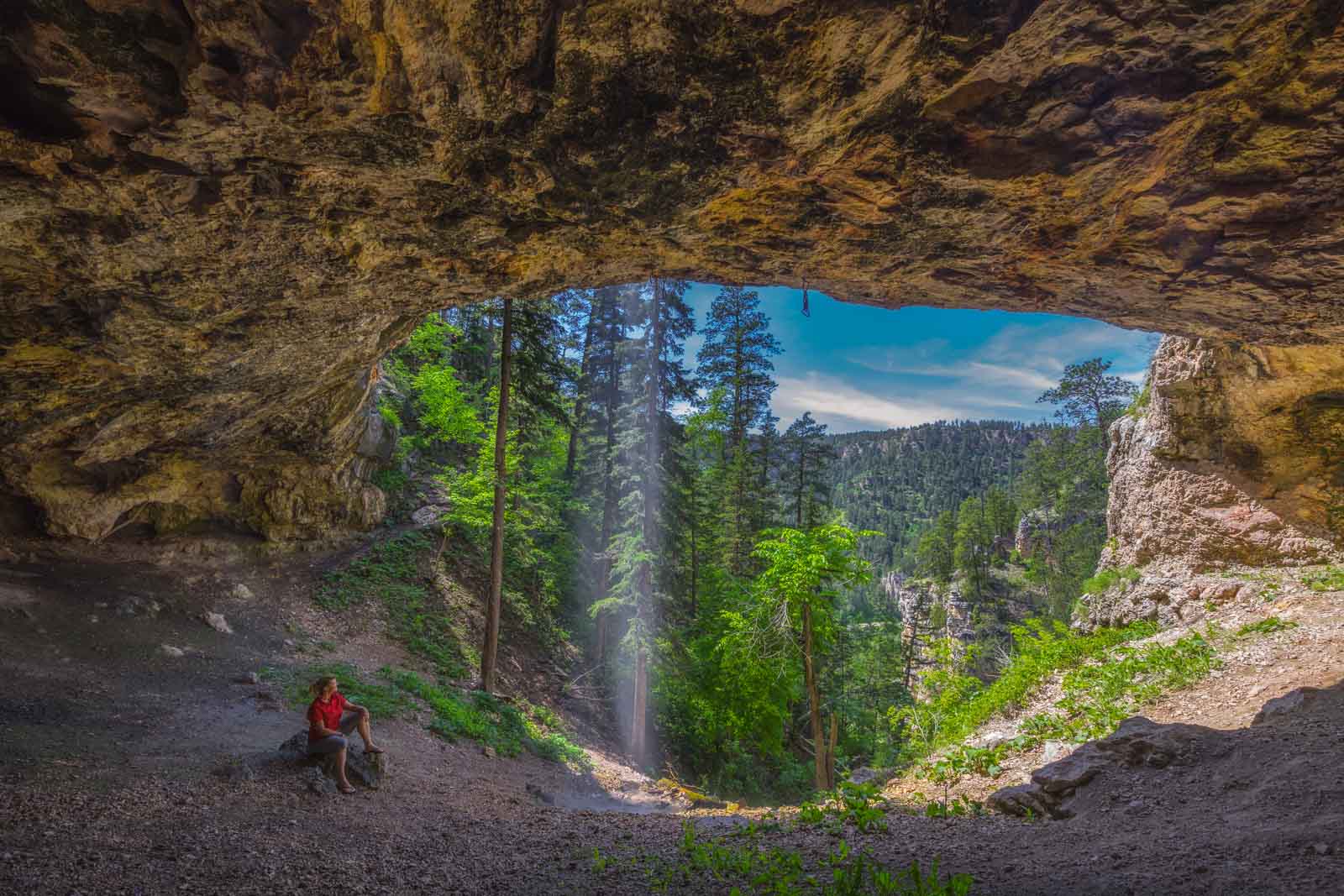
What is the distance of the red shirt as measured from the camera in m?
6.47

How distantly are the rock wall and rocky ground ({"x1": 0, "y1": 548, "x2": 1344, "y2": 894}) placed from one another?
208 cm

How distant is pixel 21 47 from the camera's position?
12.0 ft

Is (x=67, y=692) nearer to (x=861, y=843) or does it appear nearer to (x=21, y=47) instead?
(x=21, y=47)

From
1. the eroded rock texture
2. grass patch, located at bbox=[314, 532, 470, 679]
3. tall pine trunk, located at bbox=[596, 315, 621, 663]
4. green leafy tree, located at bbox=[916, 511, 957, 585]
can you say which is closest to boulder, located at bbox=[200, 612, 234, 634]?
grass patch, located at bbox=[314, 532, 470, 679]

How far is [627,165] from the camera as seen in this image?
5.56 metres

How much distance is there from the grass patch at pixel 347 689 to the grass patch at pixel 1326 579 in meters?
16.7

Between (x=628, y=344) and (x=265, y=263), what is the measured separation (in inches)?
549

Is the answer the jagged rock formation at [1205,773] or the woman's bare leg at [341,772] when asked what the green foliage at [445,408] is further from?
the jagged rock formation at [1205,773]

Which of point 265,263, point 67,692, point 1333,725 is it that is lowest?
point 67,692

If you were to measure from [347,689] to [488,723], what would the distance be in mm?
3082

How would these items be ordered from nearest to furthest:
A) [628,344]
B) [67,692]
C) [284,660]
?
[67,692] < [284,660] < [628,344]

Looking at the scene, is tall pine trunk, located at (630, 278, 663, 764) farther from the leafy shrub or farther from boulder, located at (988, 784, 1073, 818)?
boulder, located at (988, 784, 1073, 818)

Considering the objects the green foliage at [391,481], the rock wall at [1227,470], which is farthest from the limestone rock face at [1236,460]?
the green foliage at [391,481]

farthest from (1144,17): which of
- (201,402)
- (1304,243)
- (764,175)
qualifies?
(201,402)
